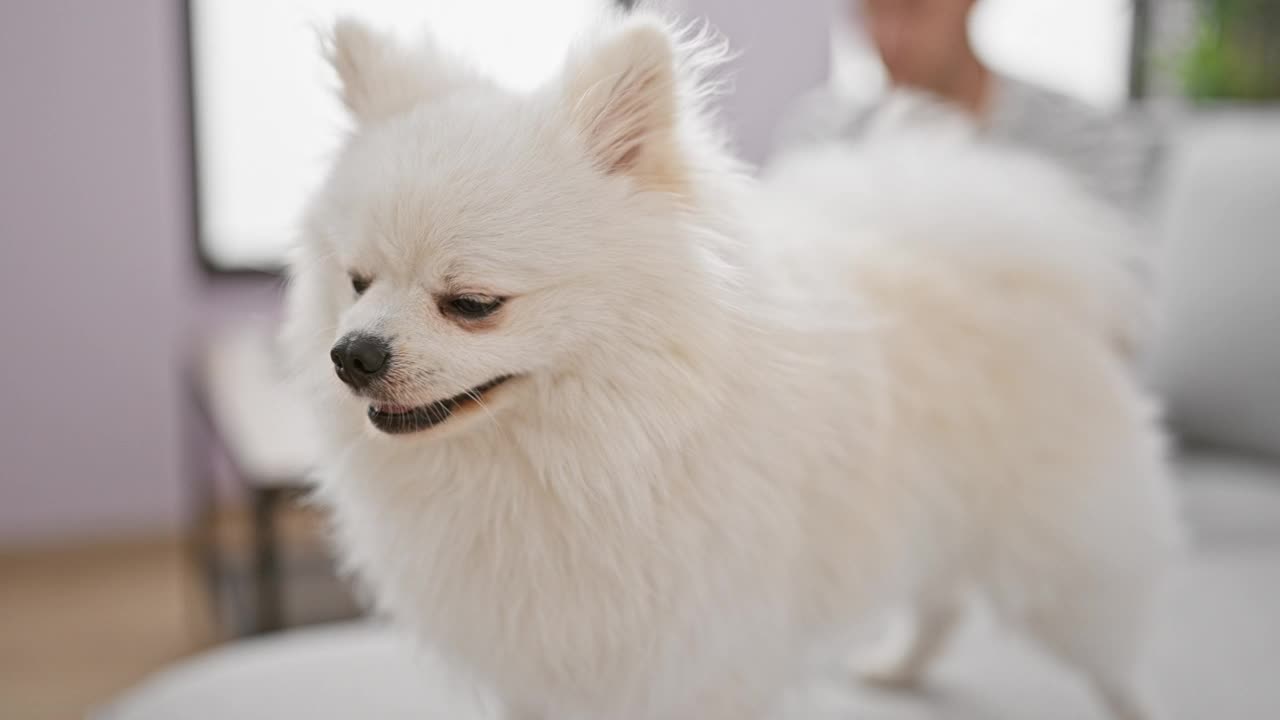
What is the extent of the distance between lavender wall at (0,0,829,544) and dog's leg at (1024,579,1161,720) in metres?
2.94

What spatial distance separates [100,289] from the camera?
3701 millimetres

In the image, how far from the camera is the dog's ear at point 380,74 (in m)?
1.10

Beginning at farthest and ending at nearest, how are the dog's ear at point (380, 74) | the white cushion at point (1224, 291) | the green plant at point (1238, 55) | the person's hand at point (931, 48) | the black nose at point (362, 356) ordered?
the green plant at point (1238, 55) < the white cushion at point (1224, 291) < the person's hand at point (931, 48) < the dog's ear at point (380, 74) < the black nose at point (362, 356)

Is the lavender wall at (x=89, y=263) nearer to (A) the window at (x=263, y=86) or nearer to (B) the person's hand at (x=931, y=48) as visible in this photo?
(A) the window at (x=263, y=86)

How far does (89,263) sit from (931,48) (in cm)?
286

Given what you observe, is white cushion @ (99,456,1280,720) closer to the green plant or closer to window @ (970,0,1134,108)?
the green plant

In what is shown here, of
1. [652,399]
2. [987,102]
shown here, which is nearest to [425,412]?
[652,399]

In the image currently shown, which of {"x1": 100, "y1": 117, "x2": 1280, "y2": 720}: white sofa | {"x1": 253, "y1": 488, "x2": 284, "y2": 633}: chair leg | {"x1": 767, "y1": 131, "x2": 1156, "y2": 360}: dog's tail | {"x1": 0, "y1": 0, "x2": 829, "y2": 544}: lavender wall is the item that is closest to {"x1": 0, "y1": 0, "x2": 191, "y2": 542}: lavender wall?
{"x1": 0, "y1": 0, "x2": 829, "y2": 544}: lavender wall

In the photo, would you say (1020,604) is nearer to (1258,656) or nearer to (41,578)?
(1258,656)

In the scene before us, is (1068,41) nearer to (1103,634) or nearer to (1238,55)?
(1238,55)

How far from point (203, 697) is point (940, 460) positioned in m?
1.12

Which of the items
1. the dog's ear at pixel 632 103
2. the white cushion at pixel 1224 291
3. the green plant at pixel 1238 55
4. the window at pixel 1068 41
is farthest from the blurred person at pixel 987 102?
the window at pixel 1068 41

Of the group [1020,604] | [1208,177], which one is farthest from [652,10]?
[1208,177]

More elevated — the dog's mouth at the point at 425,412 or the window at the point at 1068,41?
the window at the point at 1068,41
